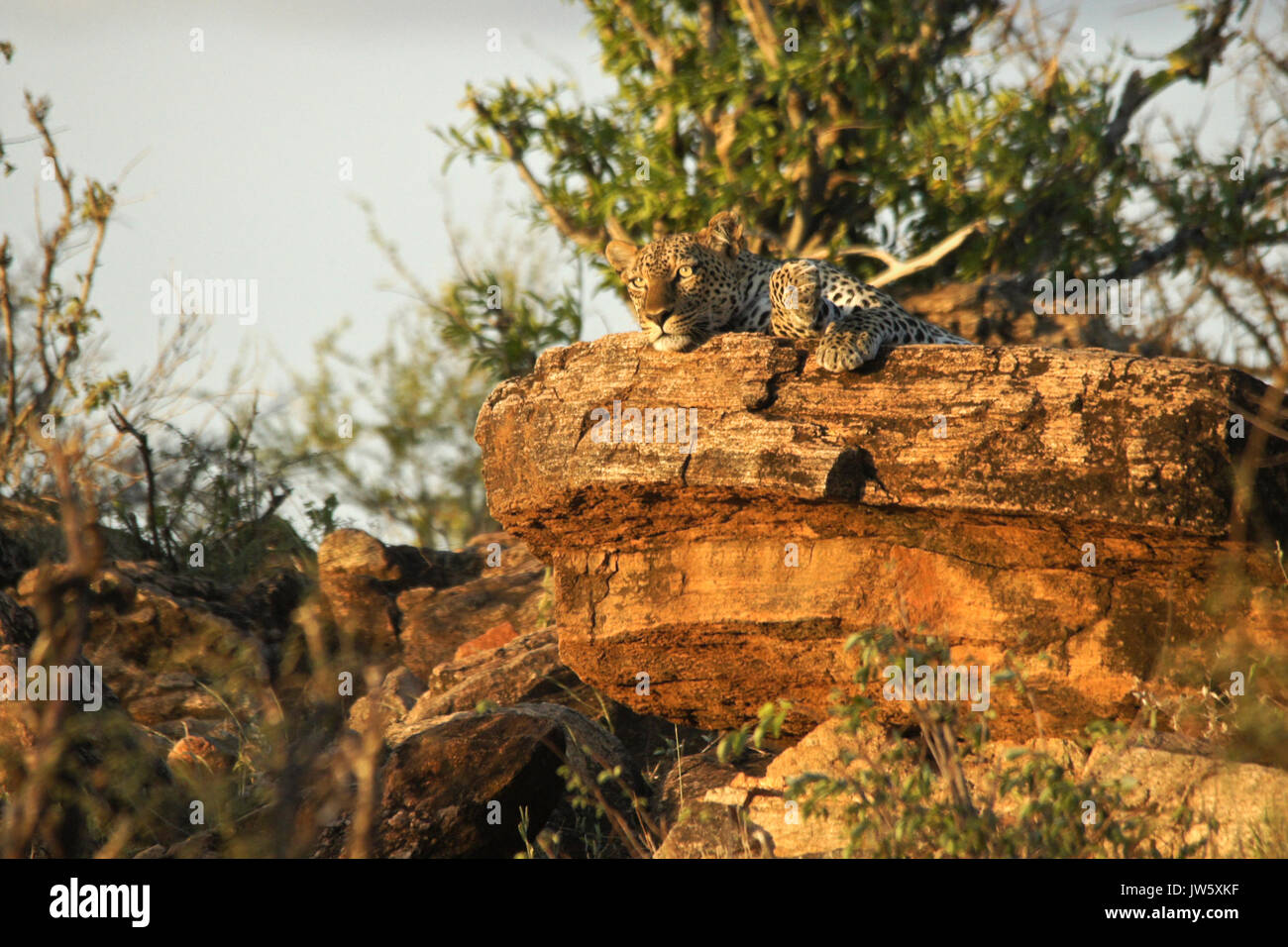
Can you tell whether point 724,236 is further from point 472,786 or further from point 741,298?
point 472,786

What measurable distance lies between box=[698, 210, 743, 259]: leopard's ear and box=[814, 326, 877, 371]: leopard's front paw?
1725 millimetres

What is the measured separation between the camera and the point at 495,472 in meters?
8.34

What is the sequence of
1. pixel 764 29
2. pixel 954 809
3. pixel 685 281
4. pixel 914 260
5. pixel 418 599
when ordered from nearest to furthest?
pixel 954 809
pixel 685 281
pixel 418 599
pixel 914 260
pixel 764 29

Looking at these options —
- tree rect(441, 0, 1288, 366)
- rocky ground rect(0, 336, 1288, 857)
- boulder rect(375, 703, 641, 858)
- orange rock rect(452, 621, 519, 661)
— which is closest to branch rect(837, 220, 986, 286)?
tree rect(441, 0, 1288, 366)

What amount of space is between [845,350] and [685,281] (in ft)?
5.33

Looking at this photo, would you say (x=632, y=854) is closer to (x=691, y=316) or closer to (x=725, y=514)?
(x=725, y=514)

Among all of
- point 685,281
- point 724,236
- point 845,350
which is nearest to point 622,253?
point 724,236

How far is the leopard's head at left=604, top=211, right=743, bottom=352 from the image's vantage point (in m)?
8.38

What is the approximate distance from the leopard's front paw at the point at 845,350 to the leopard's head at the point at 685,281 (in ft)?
2.96

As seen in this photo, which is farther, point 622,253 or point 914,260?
point 914,260

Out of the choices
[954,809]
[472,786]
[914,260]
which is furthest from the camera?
[914,260]

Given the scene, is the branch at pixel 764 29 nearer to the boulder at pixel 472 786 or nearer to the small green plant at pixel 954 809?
the boulder at pixel 472 786

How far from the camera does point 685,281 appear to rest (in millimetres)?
8773

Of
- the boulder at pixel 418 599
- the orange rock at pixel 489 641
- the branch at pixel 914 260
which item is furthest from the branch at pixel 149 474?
the branch at pixel 914 260
